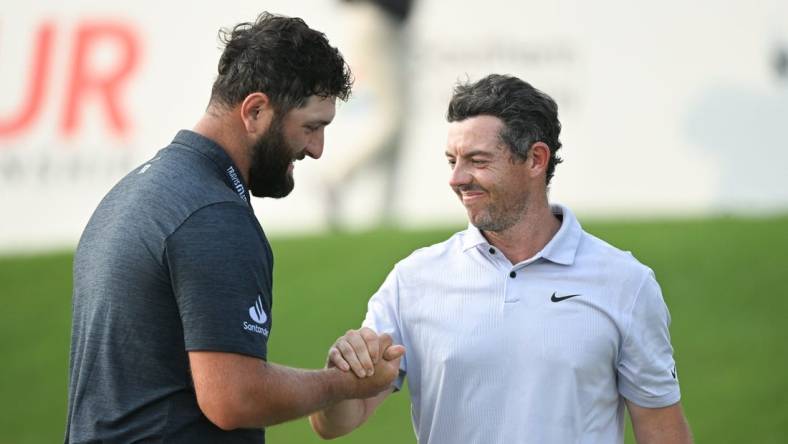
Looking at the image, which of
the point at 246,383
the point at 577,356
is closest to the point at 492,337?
the point at 577,356

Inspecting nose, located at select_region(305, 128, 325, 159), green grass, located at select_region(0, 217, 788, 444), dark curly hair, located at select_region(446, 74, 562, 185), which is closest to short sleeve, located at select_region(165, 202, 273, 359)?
nose, located at select_region(305, 128, 325, 159)

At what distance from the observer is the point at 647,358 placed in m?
3.10

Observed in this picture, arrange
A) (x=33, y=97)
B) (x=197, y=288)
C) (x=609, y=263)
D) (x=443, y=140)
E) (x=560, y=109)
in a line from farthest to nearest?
(x=33, y=97) < (x=443, y=140) < (x=560, y=109) < (x=609, y=263) < (x=197, y=288)

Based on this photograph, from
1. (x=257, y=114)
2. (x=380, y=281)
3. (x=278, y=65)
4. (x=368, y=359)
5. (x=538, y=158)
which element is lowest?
(x=380, y=281)

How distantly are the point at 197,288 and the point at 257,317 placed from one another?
16cm

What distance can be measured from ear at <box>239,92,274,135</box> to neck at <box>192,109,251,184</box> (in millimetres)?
23

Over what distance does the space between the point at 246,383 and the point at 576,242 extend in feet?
3.84

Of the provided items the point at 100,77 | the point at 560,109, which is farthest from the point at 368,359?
the point at 100,77

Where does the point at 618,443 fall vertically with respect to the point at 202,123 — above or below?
below

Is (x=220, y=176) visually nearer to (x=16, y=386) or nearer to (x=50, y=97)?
(x=16, y=386)

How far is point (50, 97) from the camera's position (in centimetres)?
1072

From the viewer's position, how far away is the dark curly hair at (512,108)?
334cm

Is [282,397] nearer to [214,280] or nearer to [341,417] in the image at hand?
[214,280]

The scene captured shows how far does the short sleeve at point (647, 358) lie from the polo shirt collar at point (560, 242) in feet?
0.74
